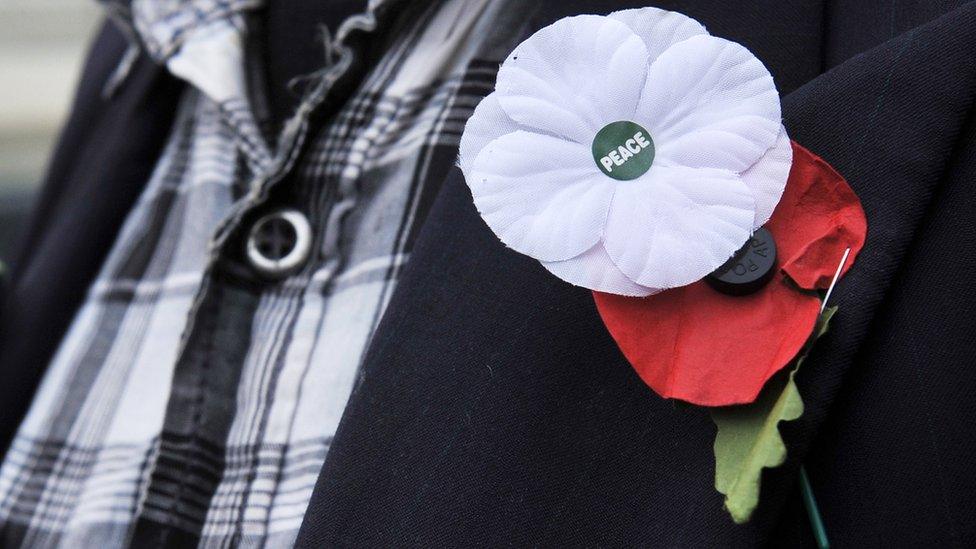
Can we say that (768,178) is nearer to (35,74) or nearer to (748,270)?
(748,270)

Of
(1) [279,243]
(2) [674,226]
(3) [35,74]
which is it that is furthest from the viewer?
(3) [35,74]

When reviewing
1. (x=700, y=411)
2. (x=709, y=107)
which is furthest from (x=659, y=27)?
(x=700, y=411)

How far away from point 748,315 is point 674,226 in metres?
0.05

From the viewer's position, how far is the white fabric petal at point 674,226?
403 millimetres

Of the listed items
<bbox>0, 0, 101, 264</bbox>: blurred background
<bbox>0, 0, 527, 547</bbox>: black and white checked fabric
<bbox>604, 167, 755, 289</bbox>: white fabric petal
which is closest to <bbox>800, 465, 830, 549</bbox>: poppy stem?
<bbox>604, 167, 755, 289</bbox>: white fabric petal

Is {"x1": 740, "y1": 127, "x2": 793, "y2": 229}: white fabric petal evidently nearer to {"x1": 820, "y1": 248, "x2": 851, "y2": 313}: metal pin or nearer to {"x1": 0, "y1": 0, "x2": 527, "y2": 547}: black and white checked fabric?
{"x1": 820, "y1": 248, "x2": 851, "y2": 313}: metal pin

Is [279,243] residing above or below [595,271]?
below

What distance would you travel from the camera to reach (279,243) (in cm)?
65

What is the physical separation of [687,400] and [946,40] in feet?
0.72

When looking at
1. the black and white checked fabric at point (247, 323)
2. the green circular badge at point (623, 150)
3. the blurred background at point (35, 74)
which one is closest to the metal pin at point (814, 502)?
the green circular badge at point (623, 150)

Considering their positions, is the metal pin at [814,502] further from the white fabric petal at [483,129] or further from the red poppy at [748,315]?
the white fabric petal at [483,129]

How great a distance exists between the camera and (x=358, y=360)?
59 cm

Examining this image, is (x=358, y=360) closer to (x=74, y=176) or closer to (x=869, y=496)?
(x=869, y=496)

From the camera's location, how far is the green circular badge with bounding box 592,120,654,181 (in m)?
0.41
